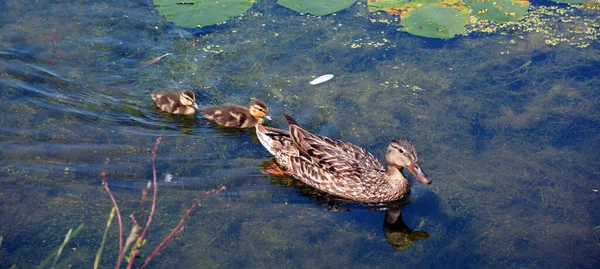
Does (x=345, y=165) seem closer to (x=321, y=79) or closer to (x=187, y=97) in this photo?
(x=321, y=79)

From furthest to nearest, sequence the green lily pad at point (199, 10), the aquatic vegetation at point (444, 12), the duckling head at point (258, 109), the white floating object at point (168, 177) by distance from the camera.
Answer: the aquatic vegetation at point (444, 12)
the green lily pad at point (199, 10)
the duckling head at point (258, 109)
the white floating object at point (168, 177)

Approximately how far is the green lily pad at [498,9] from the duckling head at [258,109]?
315 centimetres

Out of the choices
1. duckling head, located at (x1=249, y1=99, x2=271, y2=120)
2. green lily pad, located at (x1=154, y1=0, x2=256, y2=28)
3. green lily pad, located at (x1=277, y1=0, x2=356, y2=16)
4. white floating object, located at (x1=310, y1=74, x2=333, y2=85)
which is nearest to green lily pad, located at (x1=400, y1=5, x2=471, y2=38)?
green lily pad, located at (x1=277, y1=0, x2=356, y2=16)

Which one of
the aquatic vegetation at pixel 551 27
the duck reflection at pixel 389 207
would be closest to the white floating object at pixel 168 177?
the duck reflection at pixel 389 207

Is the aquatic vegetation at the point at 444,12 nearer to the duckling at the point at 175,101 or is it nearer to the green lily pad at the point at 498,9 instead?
the green lily pad at the point at 498,9

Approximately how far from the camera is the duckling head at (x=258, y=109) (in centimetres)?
641

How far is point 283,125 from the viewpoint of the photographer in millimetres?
6680

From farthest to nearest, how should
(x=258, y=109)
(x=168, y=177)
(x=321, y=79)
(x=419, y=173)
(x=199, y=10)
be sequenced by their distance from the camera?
1. (x=199, y=10)
2. (x=321, y=79)
3. (x=258, y=109)
4. (x=168, y=177)
5. (x=419, y=173)

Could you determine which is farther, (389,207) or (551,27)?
(551,27)

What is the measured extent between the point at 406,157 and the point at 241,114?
1731 millimetres

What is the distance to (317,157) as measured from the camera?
587 cm

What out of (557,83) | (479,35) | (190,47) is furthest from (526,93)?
(190,47)

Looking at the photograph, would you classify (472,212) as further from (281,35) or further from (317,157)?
(281,35)

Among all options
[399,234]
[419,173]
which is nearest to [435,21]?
[419,173]
